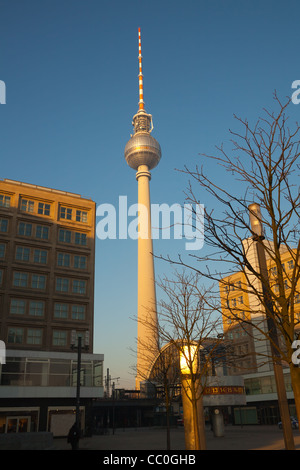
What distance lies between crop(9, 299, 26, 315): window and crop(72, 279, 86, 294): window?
19.2 ft

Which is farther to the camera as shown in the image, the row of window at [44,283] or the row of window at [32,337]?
the row of window at [44,283]

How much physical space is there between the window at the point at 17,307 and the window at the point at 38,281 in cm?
218

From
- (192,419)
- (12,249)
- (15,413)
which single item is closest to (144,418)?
(15,413)

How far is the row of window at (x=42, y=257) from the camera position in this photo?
43978 mm

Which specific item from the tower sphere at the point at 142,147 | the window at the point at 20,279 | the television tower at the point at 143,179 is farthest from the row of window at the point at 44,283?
the tower sphere at the point at 142,147

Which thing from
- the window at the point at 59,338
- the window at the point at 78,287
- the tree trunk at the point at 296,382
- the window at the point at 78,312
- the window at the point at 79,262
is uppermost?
the window at the point at 79,262

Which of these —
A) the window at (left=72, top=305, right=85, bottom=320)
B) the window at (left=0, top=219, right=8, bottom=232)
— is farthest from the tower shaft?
the window at (left=0, top=219, right=8, bottom=232)

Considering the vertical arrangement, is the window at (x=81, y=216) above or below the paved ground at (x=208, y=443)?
above

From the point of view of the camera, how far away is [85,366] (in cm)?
4150

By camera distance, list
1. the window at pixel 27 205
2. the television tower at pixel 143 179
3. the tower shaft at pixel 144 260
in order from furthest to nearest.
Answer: the television tower at pixel 143 179 → the tower shaft at pixel 144 260 → the window at pixel 27 205

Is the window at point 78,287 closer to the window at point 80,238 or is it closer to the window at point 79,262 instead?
the window at point 79,262

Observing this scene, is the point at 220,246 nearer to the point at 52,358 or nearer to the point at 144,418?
the point at 52,358
